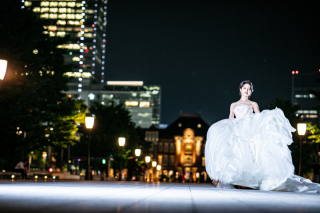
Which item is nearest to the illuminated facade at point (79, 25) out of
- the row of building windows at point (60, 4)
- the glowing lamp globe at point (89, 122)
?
the row of building windows at point (60, 4)

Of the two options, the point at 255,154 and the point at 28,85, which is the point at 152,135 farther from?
the point at 255,154

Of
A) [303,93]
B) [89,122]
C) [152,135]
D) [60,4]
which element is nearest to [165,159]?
[152,135]

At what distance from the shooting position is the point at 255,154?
38.7 ft

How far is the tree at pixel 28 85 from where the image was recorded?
27.5 m

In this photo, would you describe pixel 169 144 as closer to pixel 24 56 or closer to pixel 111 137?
pixel 111 137

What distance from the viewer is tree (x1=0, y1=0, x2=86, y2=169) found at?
27469mm

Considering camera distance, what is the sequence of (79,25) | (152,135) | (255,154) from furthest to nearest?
(79,25), (152,135), (255,154)

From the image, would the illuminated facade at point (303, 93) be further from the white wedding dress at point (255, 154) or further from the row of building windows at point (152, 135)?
the white wedding dress at point (255, 154)

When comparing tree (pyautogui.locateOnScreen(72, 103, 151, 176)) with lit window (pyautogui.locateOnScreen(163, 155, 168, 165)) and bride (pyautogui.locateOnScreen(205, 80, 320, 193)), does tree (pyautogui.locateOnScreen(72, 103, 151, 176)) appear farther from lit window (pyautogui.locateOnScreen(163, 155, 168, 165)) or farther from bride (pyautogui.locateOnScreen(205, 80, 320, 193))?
lit window (pyautogui.locateOnScreen(163, 155, 168, 165))

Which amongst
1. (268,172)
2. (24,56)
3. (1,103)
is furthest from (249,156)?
(24,56)

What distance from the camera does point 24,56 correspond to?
2992 centimetres

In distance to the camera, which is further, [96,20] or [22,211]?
[96,20]

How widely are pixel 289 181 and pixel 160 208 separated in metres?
6.78

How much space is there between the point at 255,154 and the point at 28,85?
19148mm
